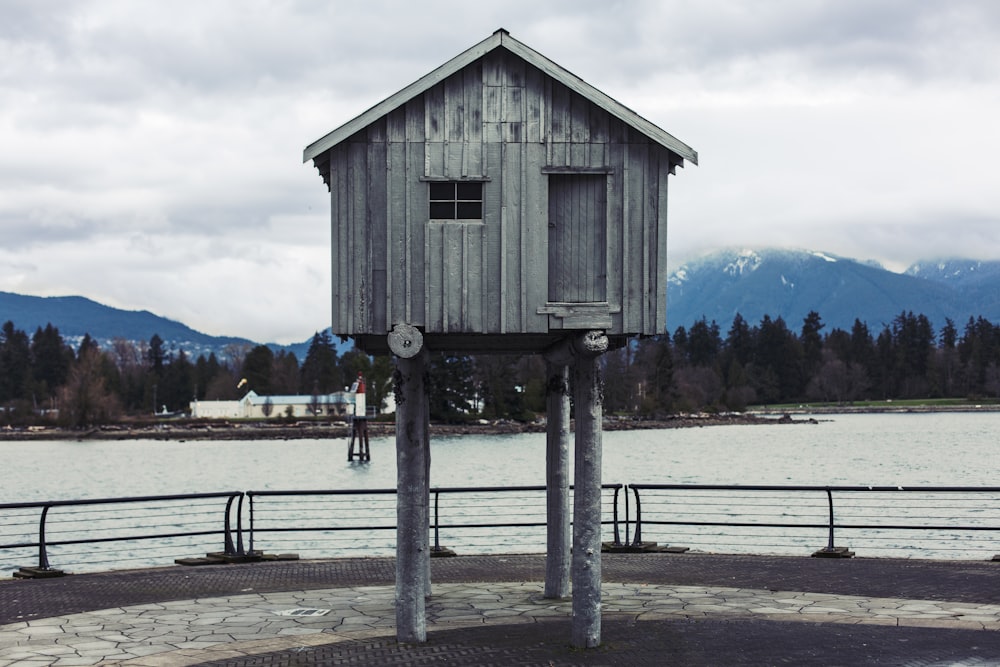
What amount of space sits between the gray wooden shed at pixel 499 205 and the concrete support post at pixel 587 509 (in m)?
0.67

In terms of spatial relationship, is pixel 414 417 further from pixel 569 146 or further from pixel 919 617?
pixel 919 617

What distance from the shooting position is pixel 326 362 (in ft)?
591

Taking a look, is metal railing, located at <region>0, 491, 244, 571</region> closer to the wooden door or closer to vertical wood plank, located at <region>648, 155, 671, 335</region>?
the wooden door

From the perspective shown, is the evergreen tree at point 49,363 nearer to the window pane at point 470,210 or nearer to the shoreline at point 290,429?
the shoreline at point 290,429

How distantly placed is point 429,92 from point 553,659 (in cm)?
636

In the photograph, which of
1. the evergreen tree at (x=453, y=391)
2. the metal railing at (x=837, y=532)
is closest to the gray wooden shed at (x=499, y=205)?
the metal railing at (x=837, y=532)

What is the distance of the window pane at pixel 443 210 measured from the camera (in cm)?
1278

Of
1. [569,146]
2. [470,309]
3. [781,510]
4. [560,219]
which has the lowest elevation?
[781,510]

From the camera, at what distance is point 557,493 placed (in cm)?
1491

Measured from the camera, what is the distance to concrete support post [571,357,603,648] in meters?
12.2

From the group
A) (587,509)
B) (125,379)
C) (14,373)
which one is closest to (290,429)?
(125,379)

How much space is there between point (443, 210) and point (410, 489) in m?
3.18

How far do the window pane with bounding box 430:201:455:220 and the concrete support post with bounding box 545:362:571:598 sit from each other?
2977 millimetres

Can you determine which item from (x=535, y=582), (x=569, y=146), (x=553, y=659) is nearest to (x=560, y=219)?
(x=569, y=146)
